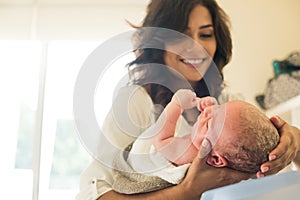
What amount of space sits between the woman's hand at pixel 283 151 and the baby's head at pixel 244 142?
11mm

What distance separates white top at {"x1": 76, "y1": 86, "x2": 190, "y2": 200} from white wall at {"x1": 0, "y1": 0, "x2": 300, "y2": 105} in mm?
668

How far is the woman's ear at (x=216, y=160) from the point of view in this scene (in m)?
0.55

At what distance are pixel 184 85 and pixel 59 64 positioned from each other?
76 centimetres

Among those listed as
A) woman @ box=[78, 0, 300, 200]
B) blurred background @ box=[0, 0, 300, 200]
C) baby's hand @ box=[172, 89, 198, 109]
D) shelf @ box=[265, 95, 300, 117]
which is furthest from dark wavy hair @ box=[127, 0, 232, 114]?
blurred background @ box=[0, 0, 300, 200]

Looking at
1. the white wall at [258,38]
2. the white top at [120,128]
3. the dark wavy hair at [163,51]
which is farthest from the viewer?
the white wall at [258,38]

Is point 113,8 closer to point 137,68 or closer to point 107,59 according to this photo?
point 137,68

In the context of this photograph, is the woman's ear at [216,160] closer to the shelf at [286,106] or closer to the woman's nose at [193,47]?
the woman's nose at [193,47]

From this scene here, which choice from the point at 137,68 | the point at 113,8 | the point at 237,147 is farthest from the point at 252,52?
the point at 237,147

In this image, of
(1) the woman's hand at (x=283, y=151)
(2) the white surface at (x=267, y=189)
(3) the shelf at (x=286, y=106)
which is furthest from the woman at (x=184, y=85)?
(3) the shelf at (x=286, y=106)

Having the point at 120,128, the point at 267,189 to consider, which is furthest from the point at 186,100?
the point at 267,189

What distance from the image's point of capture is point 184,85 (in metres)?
0.77

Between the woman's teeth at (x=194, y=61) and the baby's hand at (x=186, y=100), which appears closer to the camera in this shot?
the baby's hand at (x=186, y=100)

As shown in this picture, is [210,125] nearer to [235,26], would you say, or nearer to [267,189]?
[267,189]

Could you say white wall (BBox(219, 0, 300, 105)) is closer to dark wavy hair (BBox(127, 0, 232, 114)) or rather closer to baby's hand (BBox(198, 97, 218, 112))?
dark wavy hair (BBox(127, 0, 232, 114))
